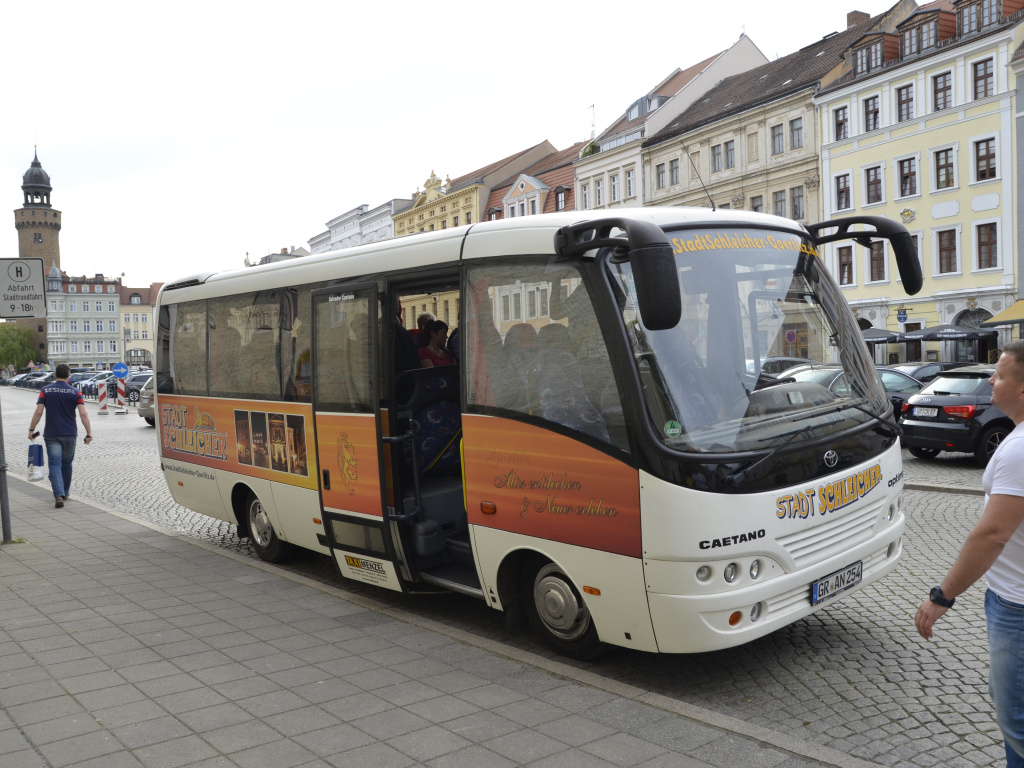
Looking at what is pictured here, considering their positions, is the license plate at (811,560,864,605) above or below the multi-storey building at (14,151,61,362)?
below

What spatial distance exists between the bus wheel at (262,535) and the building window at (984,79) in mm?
37758

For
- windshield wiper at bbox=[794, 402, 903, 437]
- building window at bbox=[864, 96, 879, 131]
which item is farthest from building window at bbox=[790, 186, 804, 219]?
windshield wiper at bbox=[794, 402, 903, 437]

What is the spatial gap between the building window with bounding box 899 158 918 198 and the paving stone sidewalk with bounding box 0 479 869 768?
130 ft

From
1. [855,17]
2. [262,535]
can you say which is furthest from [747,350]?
[855,17]

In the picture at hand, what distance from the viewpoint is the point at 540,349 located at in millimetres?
5660

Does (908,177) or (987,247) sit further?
(908,177)

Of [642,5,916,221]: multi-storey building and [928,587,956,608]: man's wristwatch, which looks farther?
[642,5,916,221]: multi-storey building

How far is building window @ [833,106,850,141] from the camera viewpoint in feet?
143

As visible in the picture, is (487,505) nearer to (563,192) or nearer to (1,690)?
(1,690)

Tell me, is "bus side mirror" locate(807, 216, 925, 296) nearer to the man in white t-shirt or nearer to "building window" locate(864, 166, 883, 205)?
the man in white t-shirt

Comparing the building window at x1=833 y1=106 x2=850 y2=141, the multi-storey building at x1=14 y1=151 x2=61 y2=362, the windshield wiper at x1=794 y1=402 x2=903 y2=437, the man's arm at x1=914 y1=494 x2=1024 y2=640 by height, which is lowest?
the man's arm at x1=914 y1=494 x2=1024 y2=640

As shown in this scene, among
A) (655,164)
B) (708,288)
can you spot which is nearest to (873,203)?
(655,164)

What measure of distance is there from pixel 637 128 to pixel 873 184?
57.6 ft

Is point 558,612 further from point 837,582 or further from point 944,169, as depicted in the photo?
point 944,169
